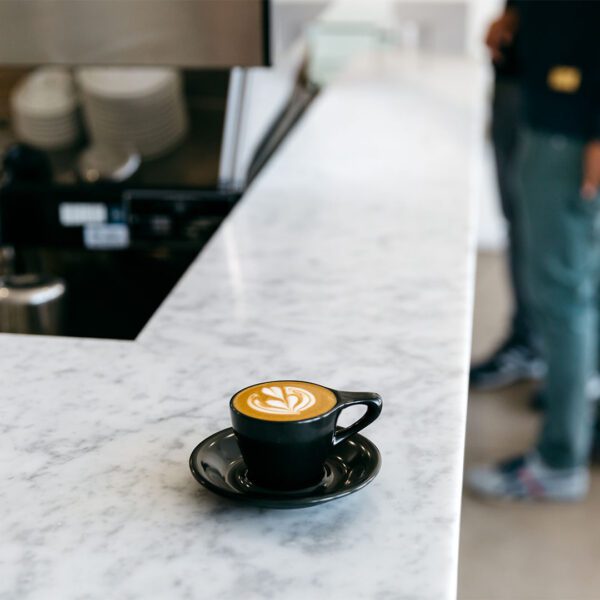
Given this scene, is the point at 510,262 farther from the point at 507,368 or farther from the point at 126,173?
the point at 126,173

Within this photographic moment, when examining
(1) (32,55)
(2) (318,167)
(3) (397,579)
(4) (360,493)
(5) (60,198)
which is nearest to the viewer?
(3) (397,579)

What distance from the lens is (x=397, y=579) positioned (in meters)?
0.62

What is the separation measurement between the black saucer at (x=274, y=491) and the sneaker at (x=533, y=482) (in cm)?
155

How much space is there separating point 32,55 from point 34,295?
0.36 metres

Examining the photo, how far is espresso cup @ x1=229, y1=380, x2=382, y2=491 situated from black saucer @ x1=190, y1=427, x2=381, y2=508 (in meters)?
0.01

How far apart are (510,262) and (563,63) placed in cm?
110

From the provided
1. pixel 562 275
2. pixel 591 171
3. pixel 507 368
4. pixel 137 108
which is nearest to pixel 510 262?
pixel 507 368

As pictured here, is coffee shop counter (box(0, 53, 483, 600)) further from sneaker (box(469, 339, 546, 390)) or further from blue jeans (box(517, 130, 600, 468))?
sneaker (box(469, 339, 546, 390))

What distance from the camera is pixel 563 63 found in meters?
1.88

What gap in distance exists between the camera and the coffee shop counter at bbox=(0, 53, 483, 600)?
640 millimetres

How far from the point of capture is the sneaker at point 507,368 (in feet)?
9.20

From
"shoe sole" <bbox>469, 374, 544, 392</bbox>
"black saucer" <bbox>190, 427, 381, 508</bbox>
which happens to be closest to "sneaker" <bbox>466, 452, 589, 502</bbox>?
"shoe sole" <bbox>469, 374, 544, 392</bbox>

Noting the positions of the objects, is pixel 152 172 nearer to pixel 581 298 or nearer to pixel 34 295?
pixel 34 295

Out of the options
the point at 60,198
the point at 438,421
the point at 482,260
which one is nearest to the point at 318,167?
the point at 60,198
